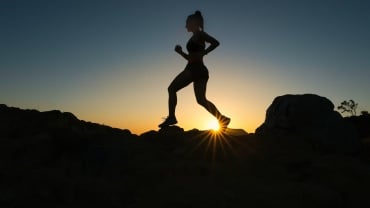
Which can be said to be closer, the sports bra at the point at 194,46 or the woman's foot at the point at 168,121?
the sports bra at the point at 194,46

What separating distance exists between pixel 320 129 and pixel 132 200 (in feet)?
19.9

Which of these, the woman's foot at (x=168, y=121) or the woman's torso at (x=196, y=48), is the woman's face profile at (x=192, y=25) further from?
the woman's foot at (x=168, y=121)

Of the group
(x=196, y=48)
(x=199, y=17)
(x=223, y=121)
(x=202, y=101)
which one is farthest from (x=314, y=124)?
(x=199, y=17)

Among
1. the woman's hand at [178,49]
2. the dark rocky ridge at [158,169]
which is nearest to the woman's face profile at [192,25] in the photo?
the woman's hand at [178,49]

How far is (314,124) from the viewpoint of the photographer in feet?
33.2

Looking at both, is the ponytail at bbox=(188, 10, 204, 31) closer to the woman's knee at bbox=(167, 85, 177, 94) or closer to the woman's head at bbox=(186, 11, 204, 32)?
the woman's head at bbox=(186, 11, 204, 32)

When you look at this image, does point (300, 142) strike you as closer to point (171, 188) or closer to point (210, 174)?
point (210, 174)

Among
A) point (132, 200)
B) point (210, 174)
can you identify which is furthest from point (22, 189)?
point (210, 174)

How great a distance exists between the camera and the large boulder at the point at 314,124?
379 inches

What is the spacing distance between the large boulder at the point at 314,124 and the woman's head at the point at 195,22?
2707mm

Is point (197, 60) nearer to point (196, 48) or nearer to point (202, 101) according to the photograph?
point (196, 48)

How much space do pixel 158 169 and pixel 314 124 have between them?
17.6ft

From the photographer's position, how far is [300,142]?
8.91 metres

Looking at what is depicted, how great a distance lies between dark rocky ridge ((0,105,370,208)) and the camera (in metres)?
5.07
